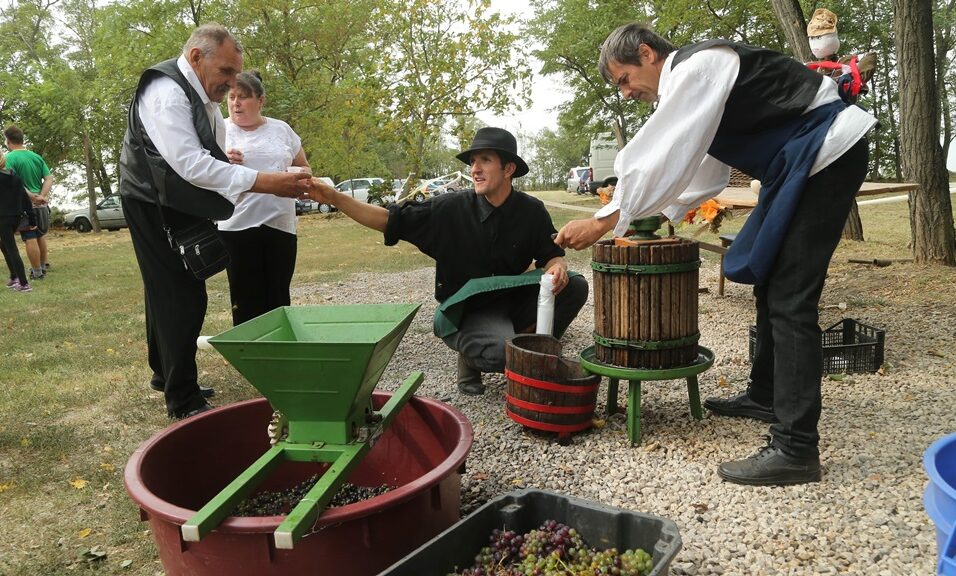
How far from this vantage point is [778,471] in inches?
112

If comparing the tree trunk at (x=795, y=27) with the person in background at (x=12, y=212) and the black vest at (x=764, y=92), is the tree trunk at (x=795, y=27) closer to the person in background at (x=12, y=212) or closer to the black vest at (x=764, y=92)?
the black vest at (x=764, y=92)

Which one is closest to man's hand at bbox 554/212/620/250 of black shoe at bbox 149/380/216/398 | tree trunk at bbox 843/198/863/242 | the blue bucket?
the blue bucket

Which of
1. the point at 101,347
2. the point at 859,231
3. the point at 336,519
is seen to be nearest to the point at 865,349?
the point at 336,519

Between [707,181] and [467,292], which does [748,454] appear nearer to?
[707,181]

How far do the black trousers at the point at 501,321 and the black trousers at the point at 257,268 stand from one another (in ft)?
3.73

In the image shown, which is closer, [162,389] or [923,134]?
[162,389]

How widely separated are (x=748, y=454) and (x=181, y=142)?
3063 mm

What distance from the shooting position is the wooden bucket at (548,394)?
3.36m

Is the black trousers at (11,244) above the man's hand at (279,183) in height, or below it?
below

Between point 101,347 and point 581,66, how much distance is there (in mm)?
22355

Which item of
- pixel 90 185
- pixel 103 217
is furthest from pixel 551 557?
pixel 103 217

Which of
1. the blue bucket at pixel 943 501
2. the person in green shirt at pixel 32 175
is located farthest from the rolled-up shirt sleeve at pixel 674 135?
the person in green shirt at pixel 32 175

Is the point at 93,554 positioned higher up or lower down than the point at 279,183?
lower down

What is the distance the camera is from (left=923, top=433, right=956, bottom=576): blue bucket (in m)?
1.37
